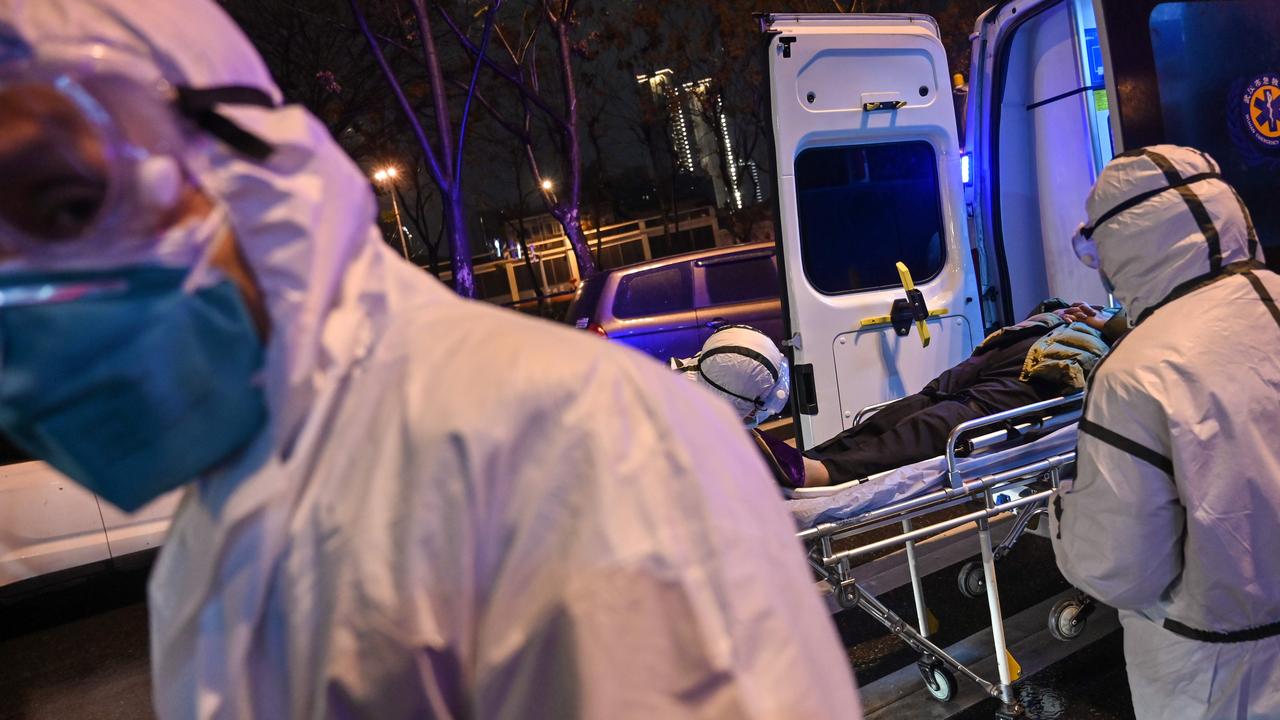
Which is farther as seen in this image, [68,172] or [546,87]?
[546,87]

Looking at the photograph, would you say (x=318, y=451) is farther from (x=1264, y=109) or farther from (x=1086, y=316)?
(x=1264, y=109)

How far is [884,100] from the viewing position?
4434 millimetres

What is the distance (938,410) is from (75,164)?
11.6 feet

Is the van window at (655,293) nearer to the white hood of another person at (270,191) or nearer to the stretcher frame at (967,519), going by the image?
the stretcher frame at (967,519)

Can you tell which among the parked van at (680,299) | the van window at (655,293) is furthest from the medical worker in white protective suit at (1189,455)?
the van window at (655,293)

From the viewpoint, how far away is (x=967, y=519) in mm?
3109

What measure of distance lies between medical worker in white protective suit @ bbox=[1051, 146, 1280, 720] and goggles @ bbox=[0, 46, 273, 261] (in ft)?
6.57

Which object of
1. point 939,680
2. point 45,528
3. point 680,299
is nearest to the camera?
point 939,680

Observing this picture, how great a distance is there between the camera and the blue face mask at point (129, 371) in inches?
26.3

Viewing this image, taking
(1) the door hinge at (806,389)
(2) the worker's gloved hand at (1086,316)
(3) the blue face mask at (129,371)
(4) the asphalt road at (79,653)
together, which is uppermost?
(3) the blue face mask at (129,371)

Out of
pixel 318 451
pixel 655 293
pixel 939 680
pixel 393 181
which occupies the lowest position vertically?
pixel 939 680

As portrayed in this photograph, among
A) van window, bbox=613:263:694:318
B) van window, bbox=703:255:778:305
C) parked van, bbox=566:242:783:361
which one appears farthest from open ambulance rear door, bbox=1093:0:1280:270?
van window, bbox=613:263:694:318

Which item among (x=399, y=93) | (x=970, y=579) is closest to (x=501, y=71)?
(x=399, y=93)

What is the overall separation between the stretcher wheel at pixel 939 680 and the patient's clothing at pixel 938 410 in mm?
825
